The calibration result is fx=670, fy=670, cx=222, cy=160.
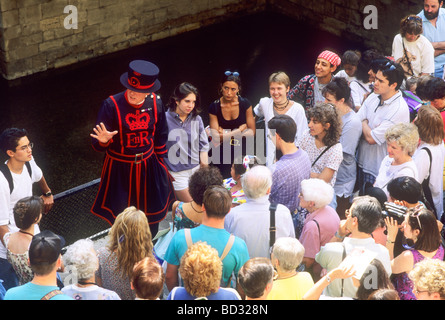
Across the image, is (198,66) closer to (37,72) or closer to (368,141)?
(37,72)

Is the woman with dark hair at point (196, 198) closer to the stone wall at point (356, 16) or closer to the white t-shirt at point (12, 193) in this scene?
the white t-shirt at point (12, 193)

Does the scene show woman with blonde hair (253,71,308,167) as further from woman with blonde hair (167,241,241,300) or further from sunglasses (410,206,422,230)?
woman with blonde hair (167,241,241,300)

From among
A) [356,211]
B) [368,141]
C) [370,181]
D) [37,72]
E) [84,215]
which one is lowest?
[37,72]

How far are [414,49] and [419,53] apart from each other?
0.23 feet

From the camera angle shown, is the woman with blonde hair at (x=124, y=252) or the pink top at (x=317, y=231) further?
the pink top at (x=317, y=231)

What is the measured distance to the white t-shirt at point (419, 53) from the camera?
737 cm

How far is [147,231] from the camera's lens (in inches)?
173

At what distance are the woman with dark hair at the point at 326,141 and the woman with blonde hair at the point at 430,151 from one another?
65cm

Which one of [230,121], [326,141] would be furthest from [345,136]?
[230,121]

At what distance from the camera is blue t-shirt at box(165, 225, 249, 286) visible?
437cm

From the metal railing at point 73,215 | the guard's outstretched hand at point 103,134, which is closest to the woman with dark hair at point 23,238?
the guard's outstretched hand at point 103,134
